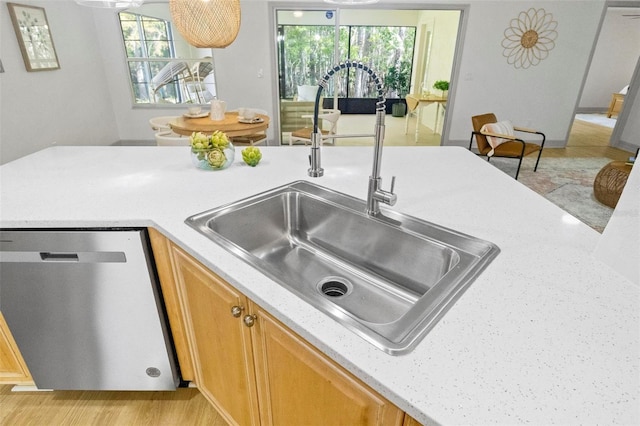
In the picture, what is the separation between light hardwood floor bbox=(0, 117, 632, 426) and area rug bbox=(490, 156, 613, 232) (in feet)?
11.1

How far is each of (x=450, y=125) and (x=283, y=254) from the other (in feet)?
16.0

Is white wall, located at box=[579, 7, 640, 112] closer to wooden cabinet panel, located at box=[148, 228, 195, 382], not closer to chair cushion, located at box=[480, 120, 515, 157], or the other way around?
chair cushion, located at box=[480, 120, 515, 157]

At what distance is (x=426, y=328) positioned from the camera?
2.12 feet

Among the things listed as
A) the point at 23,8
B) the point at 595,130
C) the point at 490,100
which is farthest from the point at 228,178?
the point at 595,130

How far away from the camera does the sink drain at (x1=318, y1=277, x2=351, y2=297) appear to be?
1104mm

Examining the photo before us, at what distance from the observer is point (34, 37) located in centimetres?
378

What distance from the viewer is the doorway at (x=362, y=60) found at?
5270 millimetres

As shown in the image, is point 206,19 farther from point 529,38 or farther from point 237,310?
point 529,38

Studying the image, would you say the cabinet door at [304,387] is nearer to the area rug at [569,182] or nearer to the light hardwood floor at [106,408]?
the light hardwood floor at [106,408]

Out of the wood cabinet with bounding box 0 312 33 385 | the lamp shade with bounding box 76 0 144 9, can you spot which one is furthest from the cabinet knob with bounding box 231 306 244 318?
the lamp shade with bounding box 76 0 144 9

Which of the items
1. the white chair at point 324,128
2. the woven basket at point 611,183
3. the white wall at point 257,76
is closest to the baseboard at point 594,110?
the white wall at point 257,76

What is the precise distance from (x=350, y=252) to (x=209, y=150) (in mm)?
780

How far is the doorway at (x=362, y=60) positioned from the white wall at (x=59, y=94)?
2625 millimetres

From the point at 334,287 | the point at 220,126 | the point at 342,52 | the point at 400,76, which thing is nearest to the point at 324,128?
the point at 220,126
